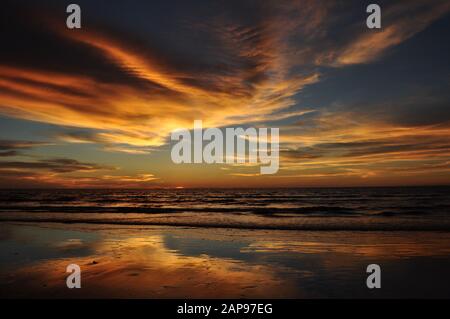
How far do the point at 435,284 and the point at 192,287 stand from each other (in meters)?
5.88

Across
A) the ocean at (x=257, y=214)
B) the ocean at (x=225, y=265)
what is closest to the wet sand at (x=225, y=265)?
the ocean at (x=225, y=265)

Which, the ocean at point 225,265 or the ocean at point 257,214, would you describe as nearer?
the ocean at point 225,265

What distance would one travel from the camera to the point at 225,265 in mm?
10562

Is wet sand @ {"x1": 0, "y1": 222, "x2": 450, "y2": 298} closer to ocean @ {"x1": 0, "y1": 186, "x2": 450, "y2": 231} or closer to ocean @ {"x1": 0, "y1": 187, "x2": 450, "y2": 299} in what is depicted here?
ocean @ {"x1": 0, "y1": 187, "x2": 450, "y2": 299}

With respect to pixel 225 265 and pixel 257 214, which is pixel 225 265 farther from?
pixel 257 214

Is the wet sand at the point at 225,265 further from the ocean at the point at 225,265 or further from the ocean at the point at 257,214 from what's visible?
the ocean at the point at 257,214

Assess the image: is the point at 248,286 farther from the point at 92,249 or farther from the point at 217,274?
the point at 92,249

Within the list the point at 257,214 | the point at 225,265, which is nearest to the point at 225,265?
the point at 225,265

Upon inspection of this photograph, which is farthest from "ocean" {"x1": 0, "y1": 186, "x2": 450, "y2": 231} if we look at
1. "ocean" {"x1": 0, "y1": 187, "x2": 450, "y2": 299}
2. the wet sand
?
the wet sand

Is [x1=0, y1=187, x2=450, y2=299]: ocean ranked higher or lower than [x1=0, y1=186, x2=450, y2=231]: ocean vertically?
higher

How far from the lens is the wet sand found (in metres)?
8.08

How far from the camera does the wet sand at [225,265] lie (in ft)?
26.5
